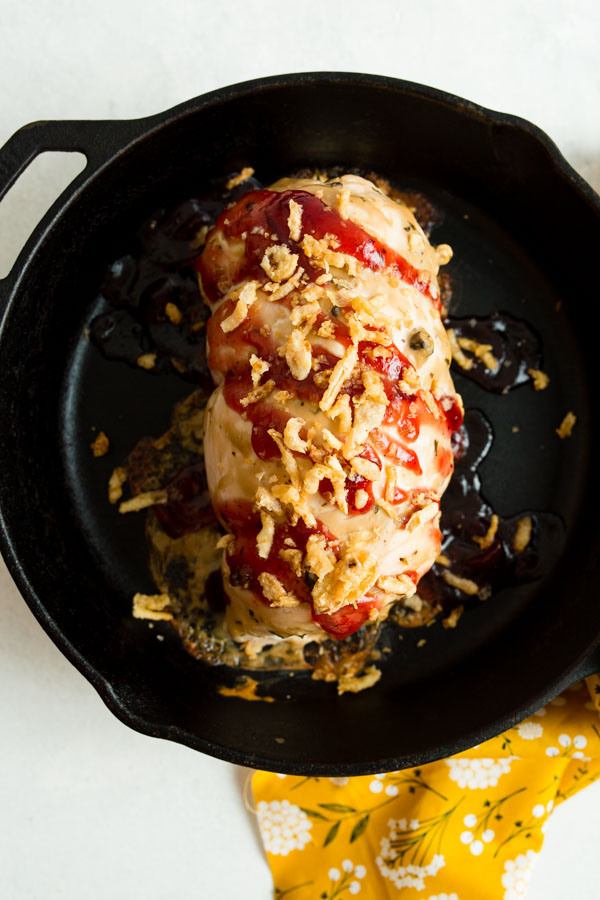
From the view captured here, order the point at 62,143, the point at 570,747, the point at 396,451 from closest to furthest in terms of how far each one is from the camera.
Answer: the point at 396,451
the point at 62,143
the point at 570,747

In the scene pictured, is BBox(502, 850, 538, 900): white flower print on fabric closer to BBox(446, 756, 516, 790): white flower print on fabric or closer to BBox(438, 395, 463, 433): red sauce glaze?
BBox(446, 756, 516, 790): white flower print on fabric

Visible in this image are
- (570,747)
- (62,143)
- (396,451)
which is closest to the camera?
(396,451)

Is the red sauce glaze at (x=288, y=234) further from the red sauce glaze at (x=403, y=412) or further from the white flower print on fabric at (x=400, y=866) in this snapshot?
the white flower print on fabric at (x=400, y=866)

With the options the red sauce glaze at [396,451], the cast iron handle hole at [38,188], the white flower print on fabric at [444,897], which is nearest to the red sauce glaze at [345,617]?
the red sauce glaze at [396,451]

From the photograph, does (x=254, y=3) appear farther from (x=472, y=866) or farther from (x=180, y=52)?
(x=472, y=866)

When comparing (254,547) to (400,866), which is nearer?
(254,547)

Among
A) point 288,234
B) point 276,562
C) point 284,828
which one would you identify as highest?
point 288,234

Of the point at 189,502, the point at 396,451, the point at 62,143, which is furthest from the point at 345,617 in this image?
the point at 62,143

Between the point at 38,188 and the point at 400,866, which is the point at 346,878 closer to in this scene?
the point at 400,866
